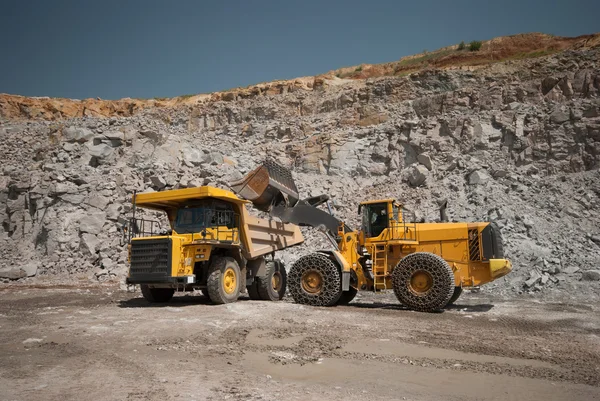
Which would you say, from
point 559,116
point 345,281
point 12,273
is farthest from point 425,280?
point 559,116

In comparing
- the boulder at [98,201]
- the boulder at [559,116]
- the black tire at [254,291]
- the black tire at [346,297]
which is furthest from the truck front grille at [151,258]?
the boulder at [559,116]

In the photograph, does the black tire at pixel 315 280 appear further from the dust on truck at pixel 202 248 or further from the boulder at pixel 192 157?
the boulder at pixel 192 157

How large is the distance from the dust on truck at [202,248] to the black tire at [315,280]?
113 centimetres

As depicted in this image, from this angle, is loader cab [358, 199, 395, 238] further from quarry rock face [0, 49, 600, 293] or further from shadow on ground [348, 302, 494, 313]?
quarry rock face [0, 49, 600, 293]

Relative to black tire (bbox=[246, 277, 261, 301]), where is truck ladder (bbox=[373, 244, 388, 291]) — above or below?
above

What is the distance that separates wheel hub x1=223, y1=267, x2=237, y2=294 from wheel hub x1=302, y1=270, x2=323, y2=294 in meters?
1.60

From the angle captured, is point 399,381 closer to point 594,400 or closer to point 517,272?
point 594,400

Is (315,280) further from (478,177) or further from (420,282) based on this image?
(478,177)

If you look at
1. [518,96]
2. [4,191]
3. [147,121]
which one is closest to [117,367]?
[4,191]

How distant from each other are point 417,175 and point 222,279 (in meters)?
12.7

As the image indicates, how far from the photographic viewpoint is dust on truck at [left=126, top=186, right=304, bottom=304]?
9.52m

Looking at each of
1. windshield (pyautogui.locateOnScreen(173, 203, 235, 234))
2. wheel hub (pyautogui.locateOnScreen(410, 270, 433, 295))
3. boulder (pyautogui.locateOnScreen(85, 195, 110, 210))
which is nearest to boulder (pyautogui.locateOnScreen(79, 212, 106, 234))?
boulder (pyautogui.locateOnScreen(85, 195, 110, 210))

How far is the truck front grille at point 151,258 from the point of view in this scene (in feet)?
30.9

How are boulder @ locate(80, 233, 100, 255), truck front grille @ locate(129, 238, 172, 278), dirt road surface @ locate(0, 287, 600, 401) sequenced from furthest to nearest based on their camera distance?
boulder @ locate(80, 233, 100, 255) < truck front grille @ locate(129, 238, 172, 278) < dirt road surface @ locate(0, 287, 600, 401)
